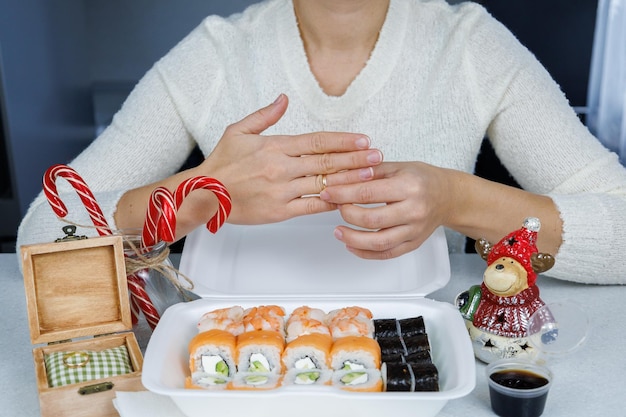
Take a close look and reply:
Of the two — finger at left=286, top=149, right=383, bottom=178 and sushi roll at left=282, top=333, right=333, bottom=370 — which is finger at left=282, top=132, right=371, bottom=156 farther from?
sushi roll at left=282, top=333, right=333, bottom=370

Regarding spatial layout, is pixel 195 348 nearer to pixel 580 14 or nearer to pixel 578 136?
pixel 578 136

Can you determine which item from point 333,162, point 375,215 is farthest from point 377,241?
point 333,162

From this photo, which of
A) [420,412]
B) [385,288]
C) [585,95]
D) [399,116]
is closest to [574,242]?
[385,288]

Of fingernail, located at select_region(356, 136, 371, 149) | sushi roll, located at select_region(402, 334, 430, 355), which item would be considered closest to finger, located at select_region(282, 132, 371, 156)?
fingernail, located at select_region(356, 136, 371, 149)

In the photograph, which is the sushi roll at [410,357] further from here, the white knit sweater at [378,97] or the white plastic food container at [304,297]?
the white knit sweater at [378,97]

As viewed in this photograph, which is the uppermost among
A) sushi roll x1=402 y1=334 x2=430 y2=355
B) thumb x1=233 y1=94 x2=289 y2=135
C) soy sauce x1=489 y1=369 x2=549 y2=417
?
thumb x1=233 y1=94 x2=289 y2=135

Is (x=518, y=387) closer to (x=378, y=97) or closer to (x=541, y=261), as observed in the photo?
(x=541, y=261)

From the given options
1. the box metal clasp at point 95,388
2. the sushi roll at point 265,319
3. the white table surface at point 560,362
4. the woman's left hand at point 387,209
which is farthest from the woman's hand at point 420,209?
the box metal clasp at point 95,388
